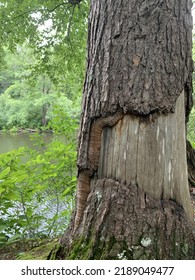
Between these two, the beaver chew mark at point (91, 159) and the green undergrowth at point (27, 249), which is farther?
the green undergrowth at point (27, 249)

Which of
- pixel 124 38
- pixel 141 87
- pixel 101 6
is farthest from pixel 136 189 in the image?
pixel 101 6

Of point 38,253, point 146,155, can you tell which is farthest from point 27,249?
point 146,155

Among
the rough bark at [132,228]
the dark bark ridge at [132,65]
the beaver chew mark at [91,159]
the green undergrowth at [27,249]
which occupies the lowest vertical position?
the green undergrowth at [27,249]

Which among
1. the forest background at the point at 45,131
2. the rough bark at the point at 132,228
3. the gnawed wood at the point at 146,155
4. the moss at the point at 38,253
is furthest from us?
the forest background at the point at 45,131

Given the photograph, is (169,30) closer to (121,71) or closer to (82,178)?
(121,71)

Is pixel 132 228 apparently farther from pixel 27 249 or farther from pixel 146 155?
pixel 27 249

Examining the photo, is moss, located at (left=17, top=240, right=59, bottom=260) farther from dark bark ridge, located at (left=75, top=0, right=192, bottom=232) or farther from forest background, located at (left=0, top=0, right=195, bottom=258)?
dark bark ridge, located at (left=75, top=0, right=192, bottom=232)

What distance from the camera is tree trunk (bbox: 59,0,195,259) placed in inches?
59.0

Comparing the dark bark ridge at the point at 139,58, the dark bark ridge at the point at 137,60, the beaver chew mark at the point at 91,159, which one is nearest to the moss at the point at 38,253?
the beaver chew mark at the point at 91,159

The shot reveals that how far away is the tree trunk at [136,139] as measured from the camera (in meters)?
1.50

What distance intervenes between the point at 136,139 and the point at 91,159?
0.99 feet

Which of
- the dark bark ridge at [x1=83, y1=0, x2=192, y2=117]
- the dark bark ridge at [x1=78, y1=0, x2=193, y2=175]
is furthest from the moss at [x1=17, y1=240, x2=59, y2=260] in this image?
the dark bark ridge at [x1=83, y1=0, x2=192, y2=117]

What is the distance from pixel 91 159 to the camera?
1.67 m

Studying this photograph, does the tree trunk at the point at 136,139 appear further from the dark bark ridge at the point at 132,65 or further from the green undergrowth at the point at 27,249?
the green undergrowth at the point at 27,249
